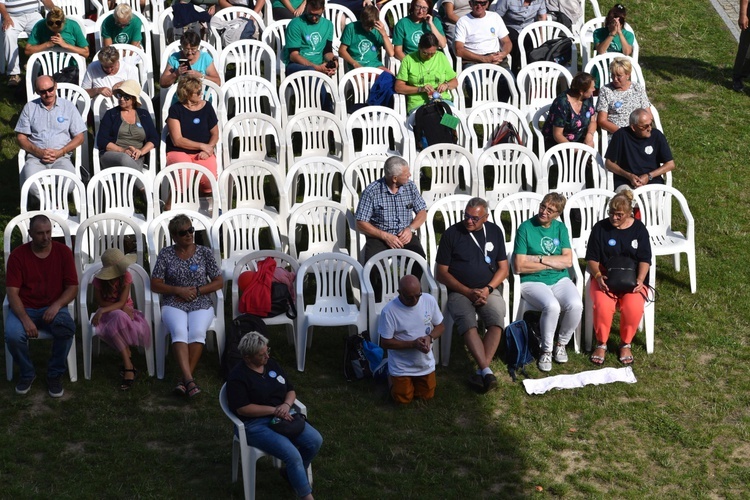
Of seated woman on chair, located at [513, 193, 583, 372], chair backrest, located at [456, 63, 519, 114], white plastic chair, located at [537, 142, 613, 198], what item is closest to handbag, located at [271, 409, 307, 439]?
seated woman on chair, located at [513, 193, 583, 372]

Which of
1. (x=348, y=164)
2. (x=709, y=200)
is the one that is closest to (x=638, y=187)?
(x=709, y=200)

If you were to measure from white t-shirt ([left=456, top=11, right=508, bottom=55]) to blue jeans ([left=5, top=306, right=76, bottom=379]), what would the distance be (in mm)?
5806

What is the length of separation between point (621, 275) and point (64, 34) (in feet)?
21.4

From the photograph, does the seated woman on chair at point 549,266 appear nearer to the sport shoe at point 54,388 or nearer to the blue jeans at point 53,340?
the blue jeans at point 53,340

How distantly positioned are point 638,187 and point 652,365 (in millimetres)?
1953

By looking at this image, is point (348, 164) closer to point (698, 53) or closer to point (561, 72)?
point (561, 72)

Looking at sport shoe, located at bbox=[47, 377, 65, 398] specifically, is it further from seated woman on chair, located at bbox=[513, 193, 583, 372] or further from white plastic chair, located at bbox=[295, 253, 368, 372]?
seated woman on chair, located at bbox=[513, 193, 583, 372]

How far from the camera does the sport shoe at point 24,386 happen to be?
8.92m

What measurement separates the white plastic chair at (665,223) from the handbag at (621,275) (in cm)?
98

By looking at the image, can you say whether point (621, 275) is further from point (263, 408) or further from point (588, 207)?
point (263, 408)

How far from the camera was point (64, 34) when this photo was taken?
42.0ft

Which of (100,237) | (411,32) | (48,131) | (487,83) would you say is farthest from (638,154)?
(48,131)

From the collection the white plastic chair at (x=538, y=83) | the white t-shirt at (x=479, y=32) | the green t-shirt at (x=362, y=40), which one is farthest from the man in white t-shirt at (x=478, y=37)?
the green t-shirt at (x=362, y=40)

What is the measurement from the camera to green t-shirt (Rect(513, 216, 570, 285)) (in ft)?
31.9
